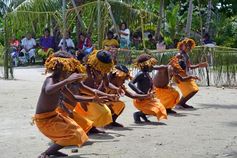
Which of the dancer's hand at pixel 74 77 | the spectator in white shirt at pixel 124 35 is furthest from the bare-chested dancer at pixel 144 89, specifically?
the spectator in white shirt at pixel 124 35

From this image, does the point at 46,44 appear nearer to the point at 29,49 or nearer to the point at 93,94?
the point at 29,49

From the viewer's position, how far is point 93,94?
279 inches

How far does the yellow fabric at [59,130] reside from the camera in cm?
613

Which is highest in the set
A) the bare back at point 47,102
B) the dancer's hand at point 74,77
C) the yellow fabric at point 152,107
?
the dancer's hand at point 74,77

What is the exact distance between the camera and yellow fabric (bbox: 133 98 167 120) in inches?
Answer: 338

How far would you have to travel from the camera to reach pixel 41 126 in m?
6.20

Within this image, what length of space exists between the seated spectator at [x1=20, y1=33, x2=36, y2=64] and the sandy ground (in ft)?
43.1

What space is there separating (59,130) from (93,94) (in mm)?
1063

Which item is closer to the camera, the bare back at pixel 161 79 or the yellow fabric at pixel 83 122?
the yellow fabric at pixel 83 122

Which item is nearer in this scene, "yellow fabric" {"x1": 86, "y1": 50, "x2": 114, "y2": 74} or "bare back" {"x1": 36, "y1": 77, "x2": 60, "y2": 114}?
"bare back" {"x1": 36, "y1": 77, "x2": 60, "y2": 114}

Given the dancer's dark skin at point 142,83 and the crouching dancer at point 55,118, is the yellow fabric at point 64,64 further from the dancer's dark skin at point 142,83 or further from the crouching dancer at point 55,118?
the dancer's dark skin at point 142,83

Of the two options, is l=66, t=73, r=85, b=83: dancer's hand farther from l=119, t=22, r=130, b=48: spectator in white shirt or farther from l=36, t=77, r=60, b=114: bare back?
l=119, t=22, r=130, b=48: spectator in white shirt

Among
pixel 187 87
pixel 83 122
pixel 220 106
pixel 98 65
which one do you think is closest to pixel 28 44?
pixel 187 87

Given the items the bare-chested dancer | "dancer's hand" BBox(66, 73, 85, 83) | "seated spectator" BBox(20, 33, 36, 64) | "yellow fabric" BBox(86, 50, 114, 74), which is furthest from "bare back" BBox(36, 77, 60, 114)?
"seated spectator" BBox(20, 33, 36, 64)
